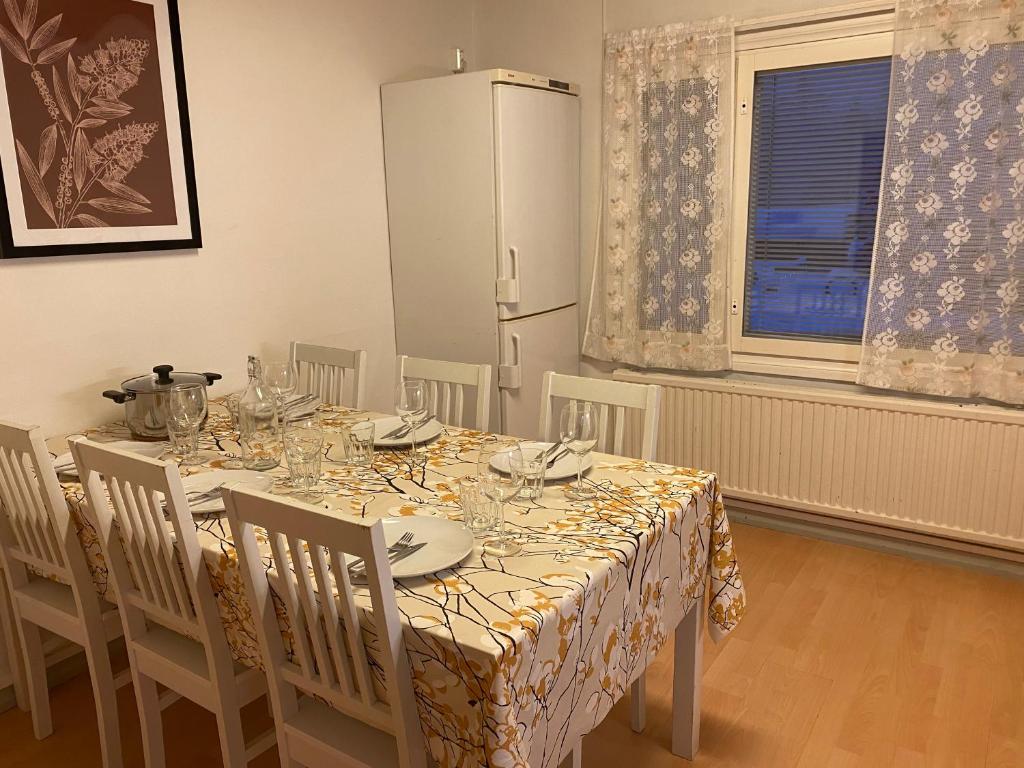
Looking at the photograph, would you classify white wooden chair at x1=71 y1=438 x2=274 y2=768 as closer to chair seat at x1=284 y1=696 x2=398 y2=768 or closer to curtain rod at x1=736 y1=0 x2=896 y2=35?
chair seat at x1=284 y1=696 x2=398 y2=768

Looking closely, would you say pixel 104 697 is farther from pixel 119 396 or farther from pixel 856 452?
pixel 856 452

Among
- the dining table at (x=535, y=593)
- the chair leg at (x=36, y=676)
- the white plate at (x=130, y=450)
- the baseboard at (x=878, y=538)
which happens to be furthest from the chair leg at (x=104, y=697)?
the baseboard at (x=878, y=538)

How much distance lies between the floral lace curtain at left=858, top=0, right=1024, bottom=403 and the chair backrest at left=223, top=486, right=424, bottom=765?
7.97ft

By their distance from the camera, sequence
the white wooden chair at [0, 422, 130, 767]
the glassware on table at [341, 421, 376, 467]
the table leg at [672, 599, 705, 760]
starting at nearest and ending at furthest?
the white wooden chair at [0, 422, 130, 767]
the table leg at [672, 599, 705, 760]
the glassware on table at [341, 421, 376, 467]

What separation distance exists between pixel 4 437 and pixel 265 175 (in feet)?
4.85

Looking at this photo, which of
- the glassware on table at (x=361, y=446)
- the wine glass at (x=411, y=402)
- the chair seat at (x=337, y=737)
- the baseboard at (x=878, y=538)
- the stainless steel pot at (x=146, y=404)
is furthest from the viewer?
the baseboard at (x=878, y=538)

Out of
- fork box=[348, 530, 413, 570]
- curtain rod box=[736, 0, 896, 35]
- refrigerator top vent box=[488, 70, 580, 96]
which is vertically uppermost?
curtain rod box=[736, 0, 896, 35]

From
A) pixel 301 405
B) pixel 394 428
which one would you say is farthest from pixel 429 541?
pixel 301 405

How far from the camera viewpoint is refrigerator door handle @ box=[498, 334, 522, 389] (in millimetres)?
3330

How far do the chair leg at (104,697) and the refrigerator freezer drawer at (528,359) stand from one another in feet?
5.98

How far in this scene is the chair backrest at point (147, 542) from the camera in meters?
1.55

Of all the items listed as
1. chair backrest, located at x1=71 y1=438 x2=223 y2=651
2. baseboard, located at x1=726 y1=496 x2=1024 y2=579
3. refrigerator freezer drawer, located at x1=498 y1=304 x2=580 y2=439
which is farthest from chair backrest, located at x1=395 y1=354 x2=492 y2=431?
baseboard, located at x1=726 y1=496 x2=1024 y2=579

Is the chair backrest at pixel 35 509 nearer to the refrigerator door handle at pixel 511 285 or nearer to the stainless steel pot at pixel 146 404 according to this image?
the stainless steel pot at pixel 146 404

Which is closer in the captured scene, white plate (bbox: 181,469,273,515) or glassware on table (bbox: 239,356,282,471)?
white plate (bbox: 181,469,273,515)
